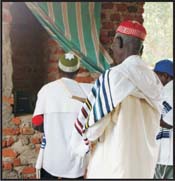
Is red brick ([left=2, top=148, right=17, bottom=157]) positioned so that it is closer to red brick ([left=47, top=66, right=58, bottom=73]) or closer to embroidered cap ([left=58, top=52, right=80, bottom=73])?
red brick ([left=47, top=66, right=58, bottom=73])

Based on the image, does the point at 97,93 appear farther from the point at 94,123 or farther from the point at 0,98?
the point at 0,98

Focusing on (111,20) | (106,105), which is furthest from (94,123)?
(111,20)

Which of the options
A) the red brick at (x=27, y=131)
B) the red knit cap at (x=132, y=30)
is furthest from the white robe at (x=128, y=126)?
the red brick at (x=27, y=131)

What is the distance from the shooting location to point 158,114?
246 cm

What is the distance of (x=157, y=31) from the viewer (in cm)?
660

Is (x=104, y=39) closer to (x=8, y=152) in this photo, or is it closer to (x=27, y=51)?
(x=27, y=51)

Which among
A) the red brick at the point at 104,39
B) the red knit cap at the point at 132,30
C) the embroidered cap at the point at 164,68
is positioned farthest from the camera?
the red brick at the point at 104,39

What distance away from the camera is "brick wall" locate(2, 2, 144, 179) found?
4020 millimetres

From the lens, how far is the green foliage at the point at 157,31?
6.21m

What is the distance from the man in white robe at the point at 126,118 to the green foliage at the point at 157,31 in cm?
374

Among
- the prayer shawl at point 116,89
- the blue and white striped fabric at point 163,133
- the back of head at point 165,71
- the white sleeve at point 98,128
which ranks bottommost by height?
the blue and white striped fabric at point 163,133

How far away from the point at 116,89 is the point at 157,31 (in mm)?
4555

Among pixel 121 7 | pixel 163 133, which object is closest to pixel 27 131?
pixel 163 133

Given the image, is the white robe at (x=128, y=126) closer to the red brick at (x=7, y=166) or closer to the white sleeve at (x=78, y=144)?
the white sleeve at (x=78, y=144)
